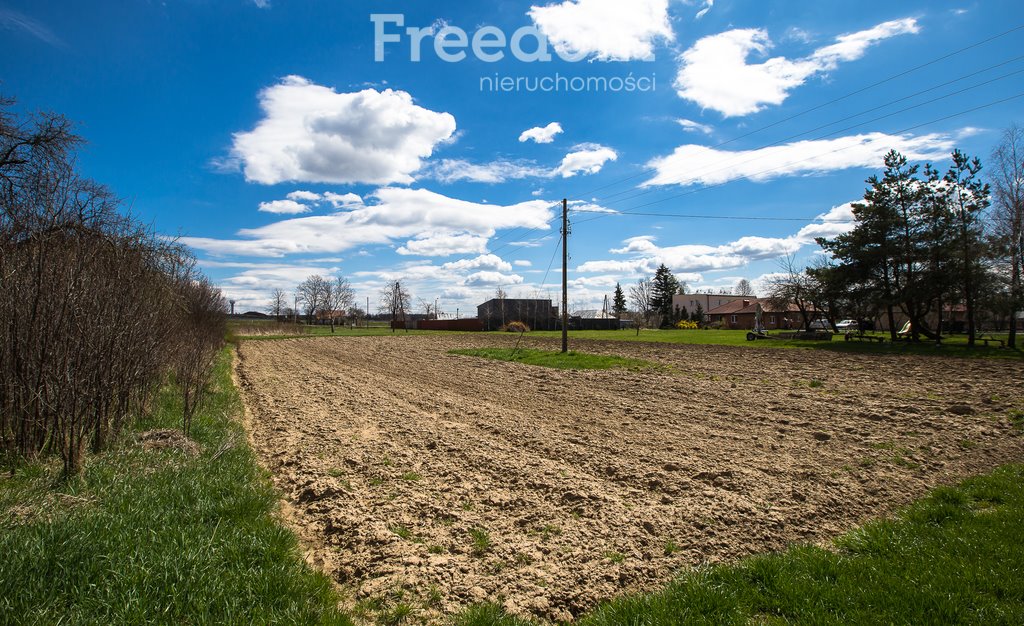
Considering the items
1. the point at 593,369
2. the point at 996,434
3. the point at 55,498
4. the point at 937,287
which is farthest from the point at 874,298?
the point at 55,498

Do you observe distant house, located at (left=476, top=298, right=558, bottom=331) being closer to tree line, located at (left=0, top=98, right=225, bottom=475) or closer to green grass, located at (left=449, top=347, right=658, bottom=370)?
green grass, located at (left=449, top=347, right=658, bottom=370)

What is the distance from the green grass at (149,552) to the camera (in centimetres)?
324

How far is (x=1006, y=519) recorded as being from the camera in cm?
454

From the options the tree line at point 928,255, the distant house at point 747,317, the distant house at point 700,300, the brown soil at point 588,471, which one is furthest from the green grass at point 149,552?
the distant house at point 700,300

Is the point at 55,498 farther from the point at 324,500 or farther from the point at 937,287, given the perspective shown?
the point at 937,287

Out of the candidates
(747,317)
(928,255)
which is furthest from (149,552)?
(747,317)

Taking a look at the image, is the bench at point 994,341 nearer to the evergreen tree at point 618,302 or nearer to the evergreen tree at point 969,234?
the evergreen tree at point 969,234

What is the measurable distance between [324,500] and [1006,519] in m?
6.86

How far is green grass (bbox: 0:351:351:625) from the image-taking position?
3.24 meters

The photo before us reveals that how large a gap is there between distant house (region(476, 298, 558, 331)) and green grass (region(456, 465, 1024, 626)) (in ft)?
252

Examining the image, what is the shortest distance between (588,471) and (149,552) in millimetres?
4804

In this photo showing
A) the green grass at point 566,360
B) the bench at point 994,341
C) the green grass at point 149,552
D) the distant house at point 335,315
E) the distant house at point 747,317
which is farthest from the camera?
the distant house at point 335,315

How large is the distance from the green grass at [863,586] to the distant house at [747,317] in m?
78.2

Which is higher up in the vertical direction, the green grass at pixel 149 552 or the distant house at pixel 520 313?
the distant house at pixel 520 313
